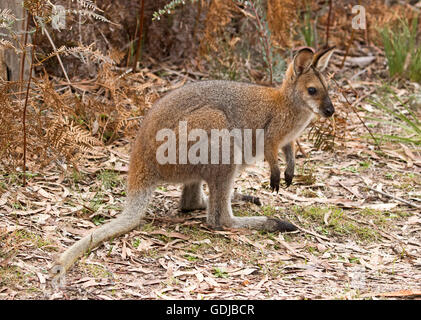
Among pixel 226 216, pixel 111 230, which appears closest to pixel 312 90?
pixel 226 216

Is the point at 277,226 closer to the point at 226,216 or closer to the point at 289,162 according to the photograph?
the point at 226,216

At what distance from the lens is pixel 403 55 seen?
847cm

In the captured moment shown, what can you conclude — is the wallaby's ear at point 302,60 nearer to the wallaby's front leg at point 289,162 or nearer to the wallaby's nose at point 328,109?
the wallaby's nose at point 328,109

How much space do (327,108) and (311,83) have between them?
28 cm

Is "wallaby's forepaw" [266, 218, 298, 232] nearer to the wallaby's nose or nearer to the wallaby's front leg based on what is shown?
the wallaby's front leg

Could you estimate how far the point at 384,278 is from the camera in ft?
14.6

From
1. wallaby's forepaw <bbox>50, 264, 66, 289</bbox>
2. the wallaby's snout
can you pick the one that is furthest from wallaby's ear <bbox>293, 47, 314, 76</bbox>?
wallaby's forepaw <bbox>50, 264, 66, 289</bbox>

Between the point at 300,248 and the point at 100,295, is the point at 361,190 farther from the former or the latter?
the point at 100,295

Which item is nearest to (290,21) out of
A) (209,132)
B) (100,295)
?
(209,132)

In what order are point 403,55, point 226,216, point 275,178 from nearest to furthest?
point 226,216, point 275,178, point 403,55

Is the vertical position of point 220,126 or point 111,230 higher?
point 220,126

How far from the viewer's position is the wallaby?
4.84 meters

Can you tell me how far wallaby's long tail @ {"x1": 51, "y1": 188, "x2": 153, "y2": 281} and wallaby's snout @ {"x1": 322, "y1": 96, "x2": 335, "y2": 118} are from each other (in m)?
1.73

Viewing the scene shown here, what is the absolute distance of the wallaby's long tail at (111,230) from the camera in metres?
4.05
